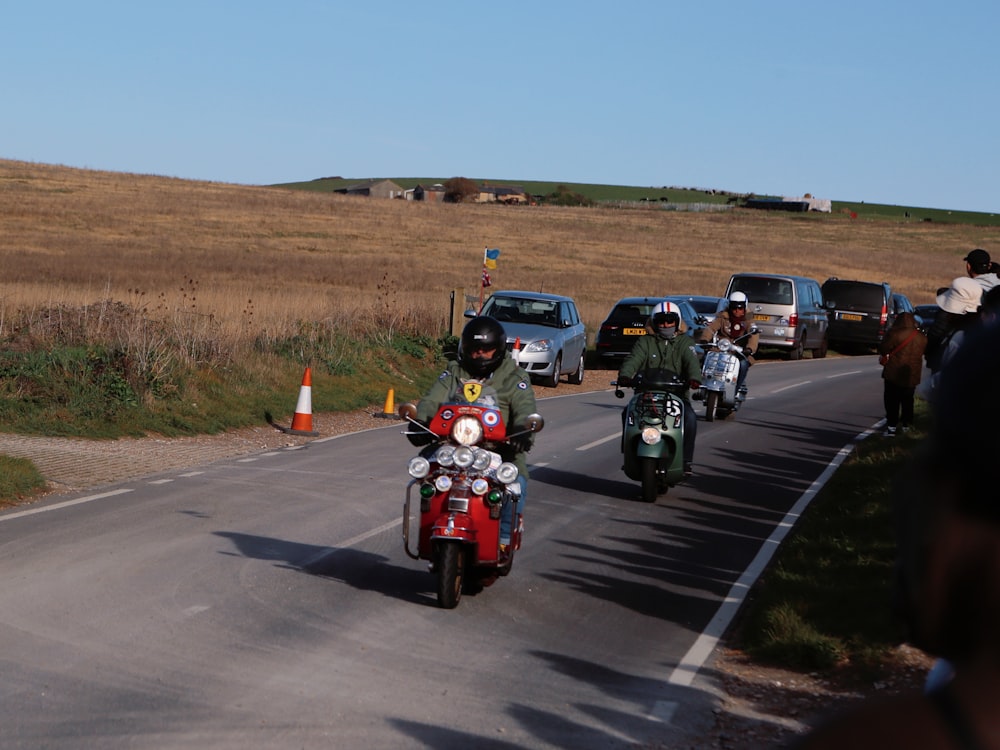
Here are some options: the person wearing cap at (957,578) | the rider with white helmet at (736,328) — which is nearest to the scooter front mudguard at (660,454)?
the rider with white helmet at (736,328)

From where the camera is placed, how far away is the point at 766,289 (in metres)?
32.8

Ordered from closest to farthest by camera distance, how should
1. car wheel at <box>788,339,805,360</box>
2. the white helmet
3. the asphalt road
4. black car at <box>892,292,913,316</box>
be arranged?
the asphalt road
the white helmet
car wheel at <box>788,339,805,360</box>
black car at <box>892,292,913,316</box>

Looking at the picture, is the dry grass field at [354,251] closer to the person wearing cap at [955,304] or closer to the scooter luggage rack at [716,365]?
the scooter luggage rack at [716,365]

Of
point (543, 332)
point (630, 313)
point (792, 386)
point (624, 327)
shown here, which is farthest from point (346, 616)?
point (630, 313)

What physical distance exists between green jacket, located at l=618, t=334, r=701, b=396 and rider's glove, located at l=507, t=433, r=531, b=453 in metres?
4.38

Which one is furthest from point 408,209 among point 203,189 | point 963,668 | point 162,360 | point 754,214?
point 963,668

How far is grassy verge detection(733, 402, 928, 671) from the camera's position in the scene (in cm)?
728

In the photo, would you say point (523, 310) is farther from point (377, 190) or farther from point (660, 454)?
point (377, 190)

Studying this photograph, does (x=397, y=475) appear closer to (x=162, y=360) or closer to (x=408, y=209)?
(x=162, y=360)

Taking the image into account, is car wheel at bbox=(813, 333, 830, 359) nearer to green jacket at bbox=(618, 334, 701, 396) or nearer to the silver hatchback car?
the silver hatchback car

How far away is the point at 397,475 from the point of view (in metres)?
14.0

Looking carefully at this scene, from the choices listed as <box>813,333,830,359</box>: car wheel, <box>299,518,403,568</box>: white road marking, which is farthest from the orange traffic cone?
<box>813,333,830,359</box>: car wheel

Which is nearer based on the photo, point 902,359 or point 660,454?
point 660,454

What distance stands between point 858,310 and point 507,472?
106 ft
